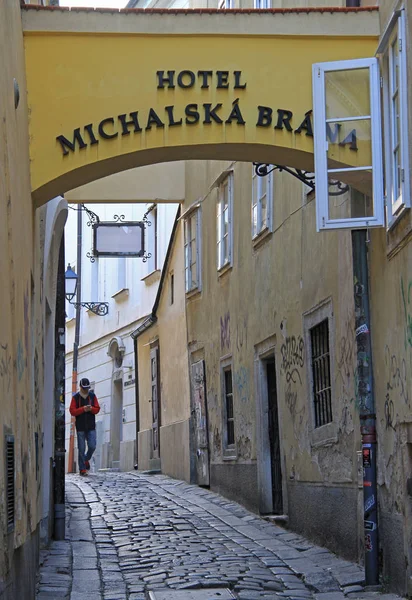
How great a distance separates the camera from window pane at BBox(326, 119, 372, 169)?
30.2 feet

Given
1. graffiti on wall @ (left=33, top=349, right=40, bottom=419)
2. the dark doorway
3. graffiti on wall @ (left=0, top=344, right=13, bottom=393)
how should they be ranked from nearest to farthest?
graffiti on wall @ (left=0, top=344, right=13, bottom=393), graffiti on wall @ (left=33, top=349, right=40, bottom=419), the dark doorway

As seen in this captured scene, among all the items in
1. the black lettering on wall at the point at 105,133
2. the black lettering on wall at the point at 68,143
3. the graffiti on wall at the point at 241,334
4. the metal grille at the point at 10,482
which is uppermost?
the black lettering on wall at the point at 105,133

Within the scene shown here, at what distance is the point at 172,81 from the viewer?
9.40 meters

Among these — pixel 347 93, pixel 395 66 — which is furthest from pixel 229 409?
pixel 395 66

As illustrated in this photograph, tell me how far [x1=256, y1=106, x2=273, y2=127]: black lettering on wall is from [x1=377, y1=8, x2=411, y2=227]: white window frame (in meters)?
0.93

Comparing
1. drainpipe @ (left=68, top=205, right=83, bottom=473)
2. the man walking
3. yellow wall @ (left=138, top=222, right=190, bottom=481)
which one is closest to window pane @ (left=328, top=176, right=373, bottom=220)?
yellow wall @ (left=138, top=222, right=190, bottom=481)

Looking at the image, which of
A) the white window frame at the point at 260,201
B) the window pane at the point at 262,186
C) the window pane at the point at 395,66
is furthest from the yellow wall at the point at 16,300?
the window pane at the point at 262,186

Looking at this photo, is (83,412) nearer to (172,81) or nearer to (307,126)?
(172,81)

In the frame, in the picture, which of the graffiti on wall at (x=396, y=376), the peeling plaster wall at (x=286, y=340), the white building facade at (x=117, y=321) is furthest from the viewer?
the white building facade at (x=117, y=321)

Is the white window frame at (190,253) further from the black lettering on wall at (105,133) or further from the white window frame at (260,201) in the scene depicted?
the black lettering on wall at (105,133)

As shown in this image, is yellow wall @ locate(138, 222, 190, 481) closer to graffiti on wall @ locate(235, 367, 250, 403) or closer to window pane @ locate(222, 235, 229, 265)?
window pane @ locate(222, 235, 229, 265)

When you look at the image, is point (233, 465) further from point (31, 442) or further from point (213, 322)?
point (31, 442)

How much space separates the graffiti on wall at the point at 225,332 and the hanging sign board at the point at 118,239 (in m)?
1.74

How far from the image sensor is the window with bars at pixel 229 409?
16.9 meters
